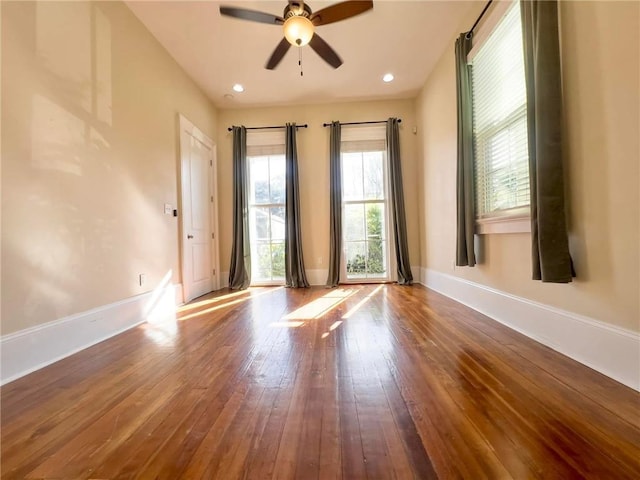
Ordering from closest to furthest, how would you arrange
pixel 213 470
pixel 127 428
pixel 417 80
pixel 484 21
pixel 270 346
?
pixel 213 470, pixel 127 428, pixel 270 346, pixel 484 21, pixel 417 80

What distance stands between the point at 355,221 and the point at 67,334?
12.4 ft

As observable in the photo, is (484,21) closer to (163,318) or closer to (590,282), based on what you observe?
(590,282)

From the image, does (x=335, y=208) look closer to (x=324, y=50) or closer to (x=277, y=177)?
(x=277, y=177)

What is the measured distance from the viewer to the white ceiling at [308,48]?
9.07ft

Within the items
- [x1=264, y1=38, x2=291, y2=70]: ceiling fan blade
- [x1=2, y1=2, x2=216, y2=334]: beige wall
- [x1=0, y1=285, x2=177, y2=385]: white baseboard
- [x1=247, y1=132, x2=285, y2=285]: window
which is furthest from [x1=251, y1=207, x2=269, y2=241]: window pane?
[x1=264, y1=38, x2=291, y2=70]: ceiling fan blade

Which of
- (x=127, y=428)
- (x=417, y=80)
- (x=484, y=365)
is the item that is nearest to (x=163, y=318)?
(x=127, y=428)

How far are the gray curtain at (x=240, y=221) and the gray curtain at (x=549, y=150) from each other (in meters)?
3.87

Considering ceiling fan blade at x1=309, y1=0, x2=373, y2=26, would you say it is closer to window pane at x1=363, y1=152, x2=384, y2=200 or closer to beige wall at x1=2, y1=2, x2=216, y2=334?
beige wall at x1=2, y1=2, x2=216, y2=334

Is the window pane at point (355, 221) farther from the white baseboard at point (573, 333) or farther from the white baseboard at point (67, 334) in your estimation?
the white baseboard at point (67, 334)

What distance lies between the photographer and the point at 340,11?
229cm

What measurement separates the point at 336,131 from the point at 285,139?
2.83 ft

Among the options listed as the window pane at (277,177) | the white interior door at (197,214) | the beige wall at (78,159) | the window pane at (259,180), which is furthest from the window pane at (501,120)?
the white interior door at (197,214)

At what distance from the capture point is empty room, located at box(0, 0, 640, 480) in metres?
1.04

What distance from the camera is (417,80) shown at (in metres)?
4.07
